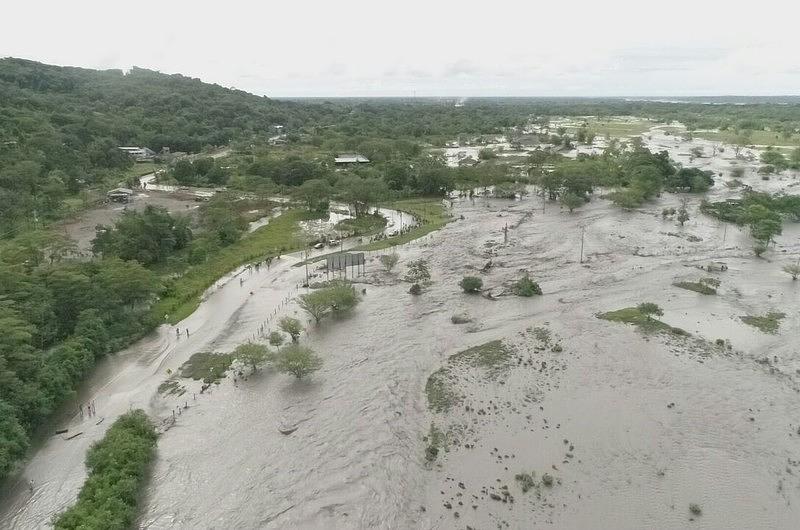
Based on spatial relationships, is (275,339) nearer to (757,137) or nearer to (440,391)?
(440,391)

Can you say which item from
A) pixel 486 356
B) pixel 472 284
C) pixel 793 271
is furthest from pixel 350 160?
pixel 486 356

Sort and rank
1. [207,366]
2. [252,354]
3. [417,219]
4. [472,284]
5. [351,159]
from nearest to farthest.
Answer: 1. [252,354]
2. [207,366]
3. [472,284]
4. [417,219]
5. [351,159]

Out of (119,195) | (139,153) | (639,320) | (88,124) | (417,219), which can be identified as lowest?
(639,320)

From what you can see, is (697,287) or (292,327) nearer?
(292,327)

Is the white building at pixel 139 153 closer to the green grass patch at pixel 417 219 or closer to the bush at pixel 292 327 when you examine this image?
the green grass patch at pixel 417 219

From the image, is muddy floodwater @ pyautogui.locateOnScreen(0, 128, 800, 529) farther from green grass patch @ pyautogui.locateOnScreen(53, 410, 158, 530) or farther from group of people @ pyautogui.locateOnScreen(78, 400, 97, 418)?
green grass patch @ pyautogui.locateOnScreen(53, 410, 158, 530)

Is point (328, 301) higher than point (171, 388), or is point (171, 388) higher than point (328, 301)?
point (328, 301)

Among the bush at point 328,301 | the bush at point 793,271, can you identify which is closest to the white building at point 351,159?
the bush at point 328,301
